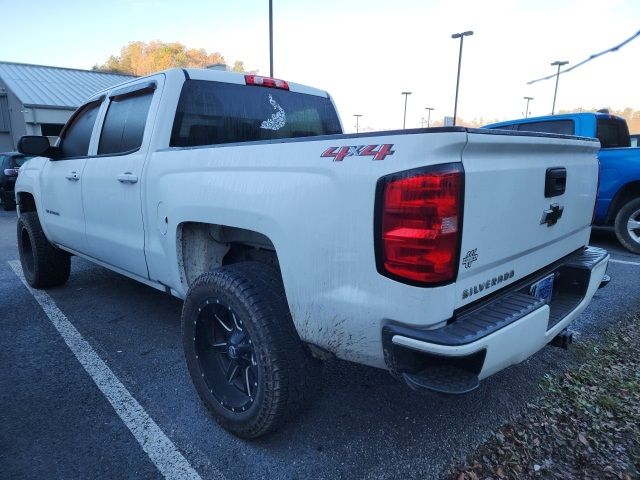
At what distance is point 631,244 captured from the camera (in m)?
6.26

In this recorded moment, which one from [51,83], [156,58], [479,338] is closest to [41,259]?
[479,338]

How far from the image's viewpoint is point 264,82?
10.9 feet

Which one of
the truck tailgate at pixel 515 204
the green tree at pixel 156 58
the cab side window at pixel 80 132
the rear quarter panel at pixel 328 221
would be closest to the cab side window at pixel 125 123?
the cab side window at pixel 80 132

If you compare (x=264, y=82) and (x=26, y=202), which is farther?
(x=26, y=202)

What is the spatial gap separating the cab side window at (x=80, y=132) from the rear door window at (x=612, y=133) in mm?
6563

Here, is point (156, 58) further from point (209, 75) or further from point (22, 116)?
point (209, 75)

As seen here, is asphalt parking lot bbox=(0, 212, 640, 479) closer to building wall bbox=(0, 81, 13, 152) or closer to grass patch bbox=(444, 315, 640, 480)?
grass patch bbox=(444, 315, 640, 480)

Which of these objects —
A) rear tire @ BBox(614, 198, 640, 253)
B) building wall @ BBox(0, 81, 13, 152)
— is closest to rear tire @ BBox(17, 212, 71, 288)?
rear tire @ BBox(614, 198, 640, 253)

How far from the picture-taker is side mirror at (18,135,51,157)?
3.60 m

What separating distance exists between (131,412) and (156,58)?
7401cm

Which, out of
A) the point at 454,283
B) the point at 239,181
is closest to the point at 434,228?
the point at 454,283

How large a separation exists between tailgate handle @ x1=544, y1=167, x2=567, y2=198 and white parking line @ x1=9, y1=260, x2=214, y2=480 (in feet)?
6.87

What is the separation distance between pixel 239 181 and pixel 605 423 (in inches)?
94.9

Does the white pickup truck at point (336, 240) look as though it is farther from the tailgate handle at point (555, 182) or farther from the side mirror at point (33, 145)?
the side mirror at point (33, 145)
